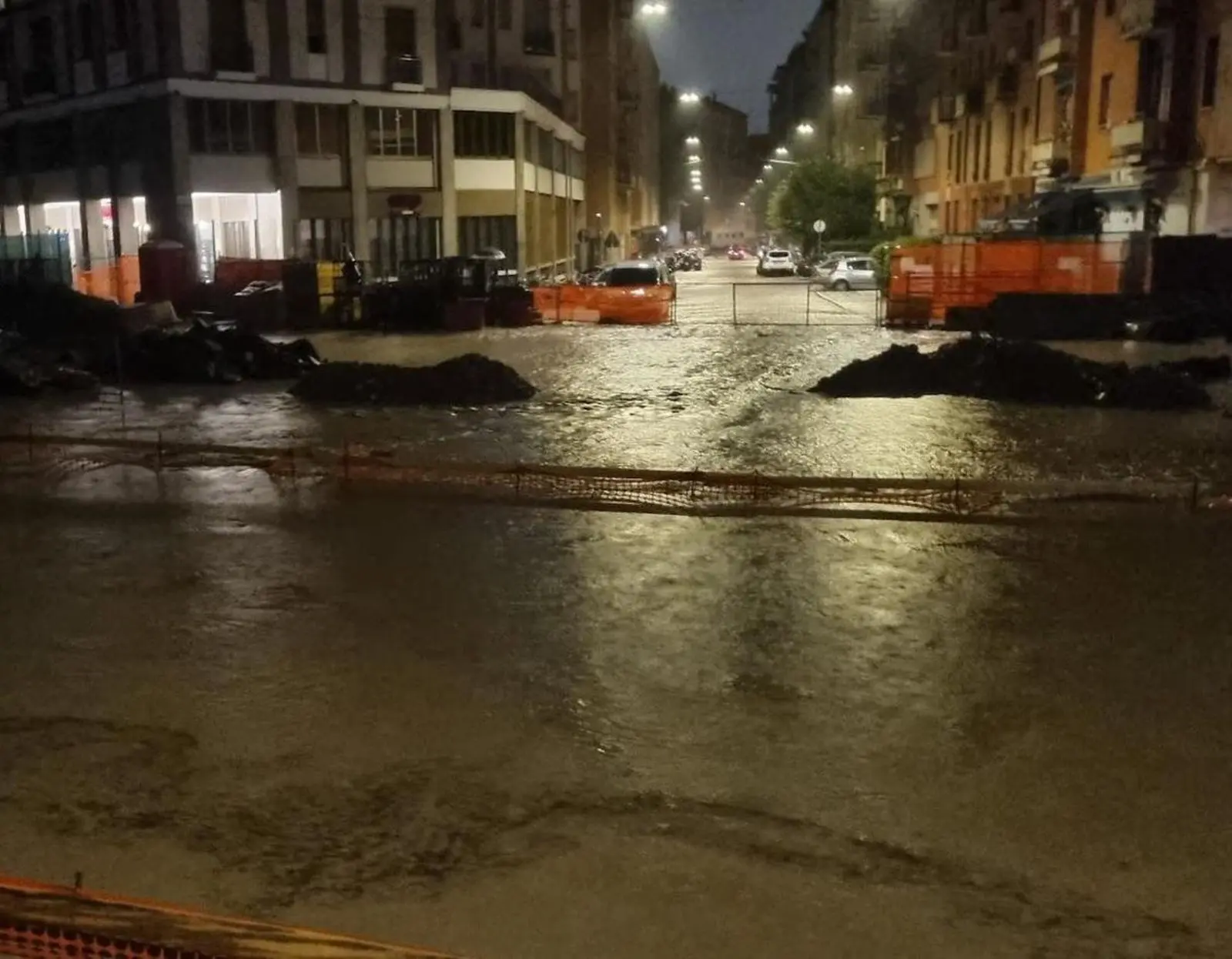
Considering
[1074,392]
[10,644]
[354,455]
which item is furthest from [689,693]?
[1074,392]

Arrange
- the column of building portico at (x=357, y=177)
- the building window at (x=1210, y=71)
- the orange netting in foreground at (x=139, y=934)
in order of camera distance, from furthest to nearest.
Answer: the column of building portico at (x=357, y=177) → the building window at (x=1210, y=71) → the orange netting in foreground at (x=139, y=934)

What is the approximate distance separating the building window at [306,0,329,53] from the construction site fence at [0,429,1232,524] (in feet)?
115

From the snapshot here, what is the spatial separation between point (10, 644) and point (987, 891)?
20.5 feet

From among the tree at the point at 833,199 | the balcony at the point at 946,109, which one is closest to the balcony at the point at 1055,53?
the balcony at the point at 946,109

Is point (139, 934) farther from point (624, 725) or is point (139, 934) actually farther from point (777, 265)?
point (777, 265)

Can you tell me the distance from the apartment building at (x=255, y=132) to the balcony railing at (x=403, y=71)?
2.5 inches

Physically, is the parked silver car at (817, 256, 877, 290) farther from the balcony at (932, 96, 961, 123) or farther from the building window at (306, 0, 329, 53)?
the building window at (306, 0, 329, 53)

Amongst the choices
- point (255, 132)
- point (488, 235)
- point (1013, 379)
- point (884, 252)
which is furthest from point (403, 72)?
point (1013, 379)

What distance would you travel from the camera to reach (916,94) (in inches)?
2990

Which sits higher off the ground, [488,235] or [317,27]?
[317,27]

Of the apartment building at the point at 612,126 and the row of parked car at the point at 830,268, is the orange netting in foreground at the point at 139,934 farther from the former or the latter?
the apartment building at the point at 612,126

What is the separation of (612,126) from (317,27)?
142 ft

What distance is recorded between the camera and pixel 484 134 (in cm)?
5259

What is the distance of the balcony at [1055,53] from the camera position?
45.5 metres
